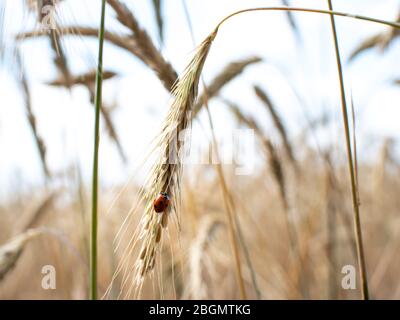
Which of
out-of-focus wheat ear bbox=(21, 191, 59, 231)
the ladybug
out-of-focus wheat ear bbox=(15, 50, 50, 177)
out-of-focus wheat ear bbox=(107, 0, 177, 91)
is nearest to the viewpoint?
the ladybug

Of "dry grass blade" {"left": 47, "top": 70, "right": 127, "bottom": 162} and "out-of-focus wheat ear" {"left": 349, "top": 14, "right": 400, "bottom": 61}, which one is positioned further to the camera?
"out-of-focus wheat ear" {"left": 349, "top": 14, "right": 400, "bottom": 61}

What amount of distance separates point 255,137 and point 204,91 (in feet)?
1.43

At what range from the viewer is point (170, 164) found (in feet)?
2.23

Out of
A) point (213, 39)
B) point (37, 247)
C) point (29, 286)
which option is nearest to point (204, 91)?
point (213, 39)

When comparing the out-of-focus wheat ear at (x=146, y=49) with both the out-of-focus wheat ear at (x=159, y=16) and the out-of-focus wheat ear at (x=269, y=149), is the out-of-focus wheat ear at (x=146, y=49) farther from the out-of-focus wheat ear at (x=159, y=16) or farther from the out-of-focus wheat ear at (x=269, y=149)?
the out-of-focus wheat ear at (x=269, y=149)

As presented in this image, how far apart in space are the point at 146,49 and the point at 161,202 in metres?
0.33

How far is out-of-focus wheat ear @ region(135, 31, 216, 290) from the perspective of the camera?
67 cm

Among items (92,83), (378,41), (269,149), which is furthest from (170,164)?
(378,41)

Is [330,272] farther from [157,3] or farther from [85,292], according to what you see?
[157,3]

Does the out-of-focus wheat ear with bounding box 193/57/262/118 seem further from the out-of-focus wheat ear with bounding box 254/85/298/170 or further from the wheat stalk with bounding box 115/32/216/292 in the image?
the wheat stalk with bounding box 115/32/216/292

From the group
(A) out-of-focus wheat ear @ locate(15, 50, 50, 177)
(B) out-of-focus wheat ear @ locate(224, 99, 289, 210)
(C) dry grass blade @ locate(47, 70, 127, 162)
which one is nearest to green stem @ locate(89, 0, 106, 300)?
(C) dry grass blade @ locate(47, 70, 127, 162)

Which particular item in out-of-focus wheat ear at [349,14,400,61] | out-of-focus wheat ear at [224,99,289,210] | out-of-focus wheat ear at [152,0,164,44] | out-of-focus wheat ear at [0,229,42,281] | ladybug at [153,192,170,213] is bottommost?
out-of-focus wheat ear at [0,229,42,281]

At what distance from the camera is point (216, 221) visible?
1.42 m
